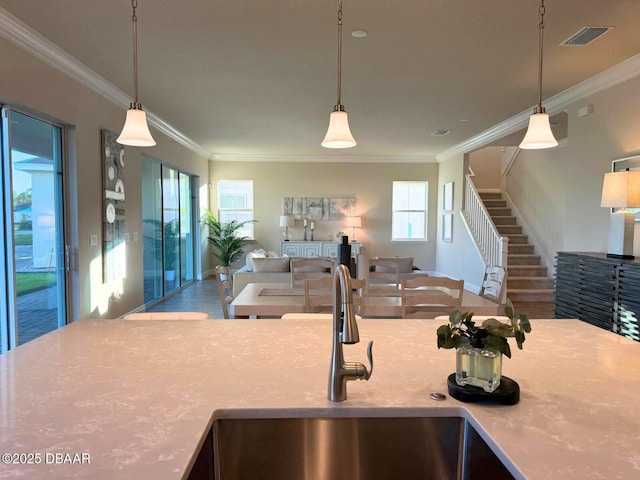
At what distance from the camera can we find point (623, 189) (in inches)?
128

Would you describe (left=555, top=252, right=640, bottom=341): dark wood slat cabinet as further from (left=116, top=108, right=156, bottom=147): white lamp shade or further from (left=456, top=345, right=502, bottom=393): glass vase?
(left=116, top=108, right=156, bottom=147): white lamp shade

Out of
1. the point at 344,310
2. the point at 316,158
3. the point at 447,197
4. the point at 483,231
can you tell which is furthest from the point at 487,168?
the point at 344,310

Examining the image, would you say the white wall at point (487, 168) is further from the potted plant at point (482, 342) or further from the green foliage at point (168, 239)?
the potted plant at point (482, 342)

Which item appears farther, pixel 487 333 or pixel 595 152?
pixel 595 152

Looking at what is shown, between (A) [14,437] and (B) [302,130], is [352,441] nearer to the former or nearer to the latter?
(A) [14,437]

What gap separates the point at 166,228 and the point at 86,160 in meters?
2.77

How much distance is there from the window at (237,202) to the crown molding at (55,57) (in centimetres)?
464

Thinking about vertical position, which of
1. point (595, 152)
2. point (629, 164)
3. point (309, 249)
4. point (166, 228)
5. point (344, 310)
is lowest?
point (309, 249)

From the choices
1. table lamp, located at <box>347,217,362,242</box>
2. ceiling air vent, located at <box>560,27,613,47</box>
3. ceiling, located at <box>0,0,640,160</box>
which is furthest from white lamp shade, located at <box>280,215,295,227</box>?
ceiling air vent, located at <box>560,27,613,47</box>

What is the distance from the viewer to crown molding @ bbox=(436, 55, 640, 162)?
3795 millimetres

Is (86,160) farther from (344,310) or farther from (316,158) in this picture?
(316,158)

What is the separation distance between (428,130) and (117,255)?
4936 millimetres

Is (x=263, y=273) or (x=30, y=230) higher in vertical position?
(x=30, y=230)

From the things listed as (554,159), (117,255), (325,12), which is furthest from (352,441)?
(554,159)
